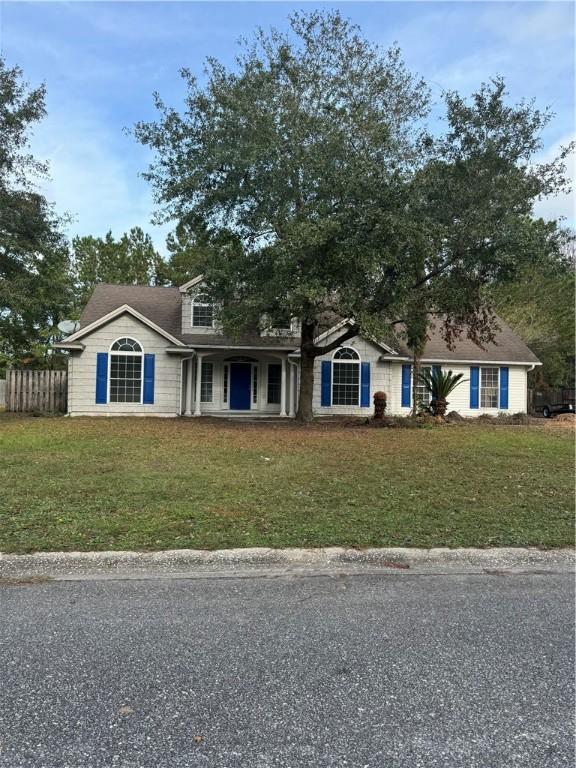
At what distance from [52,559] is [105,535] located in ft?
2.01

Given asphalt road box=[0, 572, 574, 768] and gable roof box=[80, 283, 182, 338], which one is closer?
asphalt road box=[0, 572, 574, 768]

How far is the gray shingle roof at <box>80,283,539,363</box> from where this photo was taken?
19156mm

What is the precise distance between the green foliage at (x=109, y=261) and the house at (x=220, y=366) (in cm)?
1266

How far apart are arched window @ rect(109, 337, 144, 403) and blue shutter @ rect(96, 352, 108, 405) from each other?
0.65ft

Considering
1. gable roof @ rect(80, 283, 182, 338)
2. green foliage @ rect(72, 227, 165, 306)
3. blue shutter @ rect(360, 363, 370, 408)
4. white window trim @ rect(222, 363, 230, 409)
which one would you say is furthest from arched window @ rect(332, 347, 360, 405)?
green foliage @ rect(72, 227, 165, 306)

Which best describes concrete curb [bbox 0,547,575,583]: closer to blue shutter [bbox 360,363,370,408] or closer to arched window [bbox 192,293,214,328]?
blue shutter [bbox 360,363,370,408]

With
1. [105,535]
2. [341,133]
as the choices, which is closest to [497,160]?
[341,133]

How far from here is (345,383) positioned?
19922 mm

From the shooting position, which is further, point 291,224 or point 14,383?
point 14,383

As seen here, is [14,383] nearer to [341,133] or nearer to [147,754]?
[341,133]

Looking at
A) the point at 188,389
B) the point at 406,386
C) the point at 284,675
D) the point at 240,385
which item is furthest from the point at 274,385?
the point at 284,675

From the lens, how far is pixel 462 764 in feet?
7.07

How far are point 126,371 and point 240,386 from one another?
429cm

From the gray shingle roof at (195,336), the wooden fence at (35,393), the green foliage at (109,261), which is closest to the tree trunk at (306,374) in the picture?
the gray shingle roof at (195,336)
